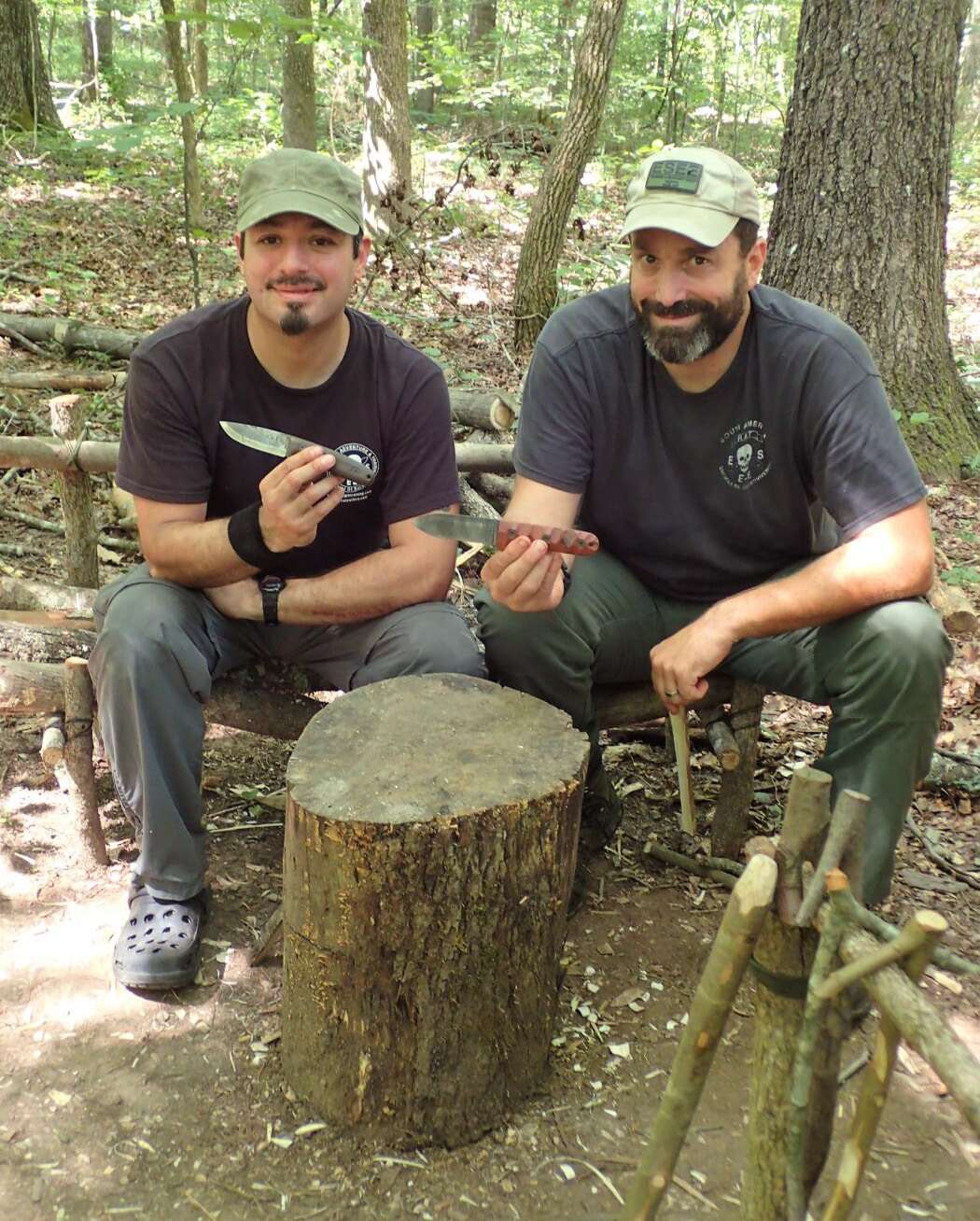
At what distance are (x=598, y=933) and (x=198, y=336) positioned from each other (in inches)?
77.7

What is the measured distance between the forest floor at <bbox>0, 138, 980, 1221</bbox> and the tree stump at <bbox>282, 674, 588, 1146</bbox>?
0.36 feet

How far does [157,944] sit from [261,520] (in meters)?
1.08

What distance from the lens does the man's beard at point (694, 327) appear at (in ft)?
8.74

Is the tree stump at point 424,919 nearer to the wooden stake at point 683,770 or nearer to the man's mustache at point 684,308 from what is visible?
the wooden stake at point 683,770

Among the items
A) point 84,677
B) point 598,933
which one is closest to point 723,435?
point 598,933

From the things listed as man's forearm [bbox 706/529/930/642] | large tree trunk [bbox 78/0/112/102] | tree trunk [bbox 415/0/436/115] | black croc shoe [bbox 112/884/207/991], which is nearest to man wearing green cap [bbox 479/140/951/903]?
man's forearm [bbox 706/529/930/642]

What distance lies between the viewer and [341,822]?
6.59ft

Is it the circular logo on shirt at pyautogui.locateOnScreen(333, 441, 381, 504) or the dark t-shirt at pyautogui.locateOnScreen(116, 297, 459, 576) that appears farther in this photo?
the circular logo on shirt at pyautogui.locateOnScreen(333, 441, 381, 504)

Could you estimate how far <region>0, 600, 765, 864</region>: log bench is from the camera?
2912 mm

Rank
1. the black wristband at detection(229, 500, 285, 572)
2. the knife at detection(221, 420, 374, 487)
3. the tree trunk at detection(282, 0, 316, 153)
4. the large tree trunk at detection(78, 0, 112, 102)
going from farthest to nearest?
the large tree trunk at detection(78, 0, 112, 102), the tree trunk at detection(282, 0, 316, 153), the black wristband at detection(229, 500, 285, 572), the knife at detection(221, 420, 374, 487)

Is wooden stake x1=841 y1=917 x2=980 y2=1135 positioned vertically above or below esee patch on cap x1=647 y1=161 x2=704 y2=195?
below

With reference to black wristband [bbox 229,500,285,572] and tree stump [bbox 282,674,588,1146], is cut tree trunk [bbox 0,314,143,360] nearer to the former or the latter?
black wristband [bbox 229,500,285,572]

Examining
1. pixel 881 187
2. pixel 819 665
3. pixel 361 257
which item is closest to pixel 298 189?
pixel 361 257

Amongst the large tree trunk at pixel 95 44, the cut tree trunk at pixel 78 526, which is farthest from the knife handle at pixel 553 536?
the large tree trunk at pixel 95 44
